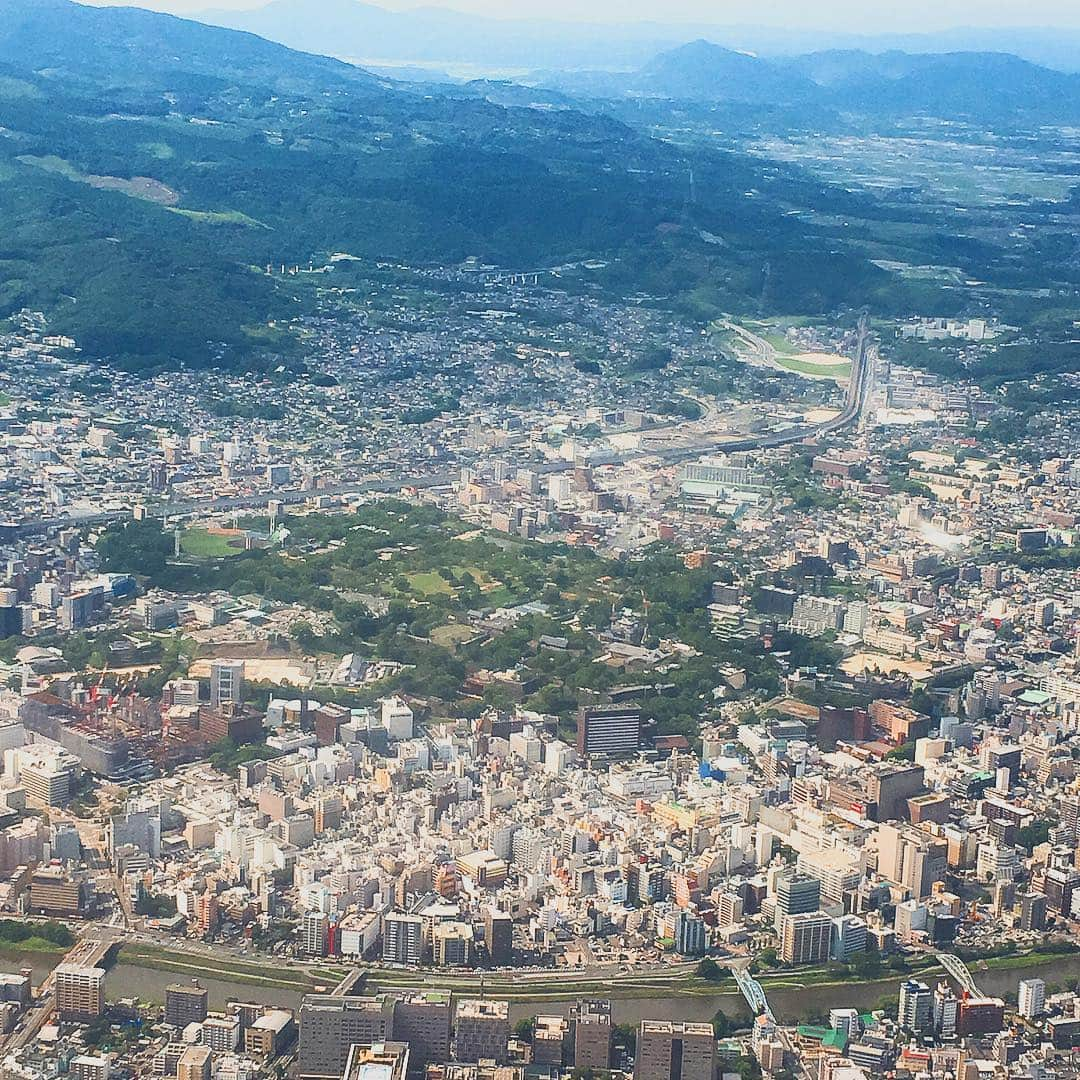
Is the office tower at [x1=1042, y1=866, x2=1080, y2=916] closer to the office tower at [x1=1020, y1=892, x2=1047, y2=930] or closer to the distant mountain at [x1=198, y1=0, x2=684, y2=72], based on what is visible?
the office tower at [x1=1020, y1=892, x2=1047, y2=930]

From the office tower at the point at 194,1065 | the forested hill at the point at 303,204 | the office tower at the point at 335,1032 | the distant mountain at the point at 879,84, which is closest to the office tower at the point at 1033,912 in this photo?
the office tower at the point at 335,1032

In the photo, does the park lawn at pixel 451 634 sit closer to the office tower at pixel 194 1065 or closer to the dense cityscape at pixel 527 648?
the dense cityscape at pixel 527 648

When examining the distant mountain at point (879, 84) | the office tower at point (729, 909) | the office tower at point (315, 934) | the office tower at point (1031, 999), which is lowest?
the distant mountain at point (879, 84)

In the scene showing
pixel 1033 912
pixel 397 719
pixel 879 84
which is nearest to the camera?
pixel 1033 912

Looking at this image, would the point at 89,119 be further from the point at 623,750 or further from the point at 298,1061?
the point at 298,1061

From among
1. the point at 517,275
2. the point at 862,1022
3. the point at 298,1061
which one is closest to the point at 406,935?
the point at 298,1061

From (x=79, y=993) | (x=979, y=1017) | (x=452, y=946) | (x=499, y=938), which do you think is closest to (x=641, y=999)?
(x=499, y=938)

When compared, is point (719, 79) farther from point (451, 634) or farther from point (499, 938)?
point (499, 938)

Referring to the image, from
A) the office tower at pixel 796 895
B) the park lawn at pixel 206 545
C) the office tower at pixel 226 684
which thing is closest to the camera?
the office tower at pixel 796 895
